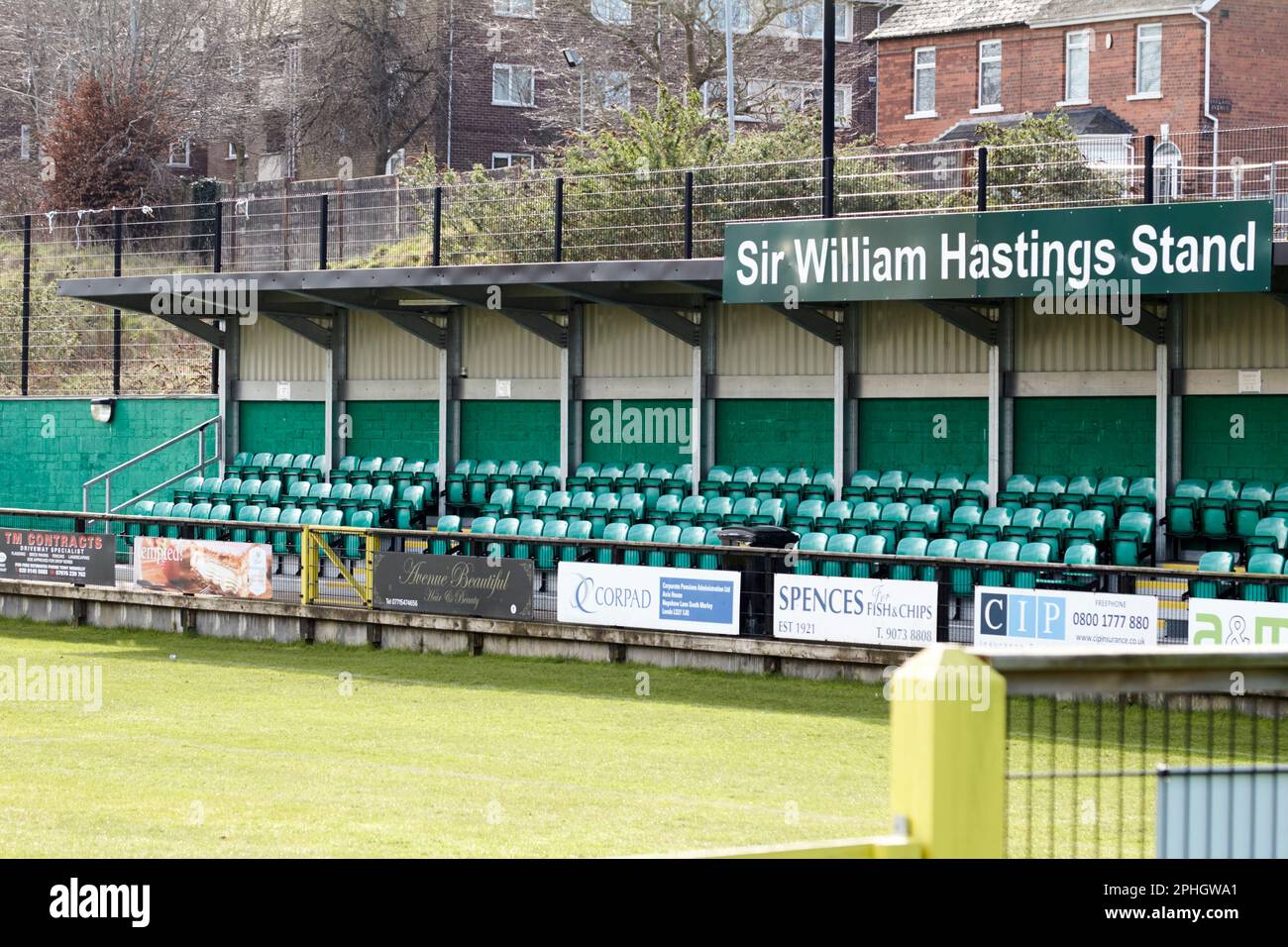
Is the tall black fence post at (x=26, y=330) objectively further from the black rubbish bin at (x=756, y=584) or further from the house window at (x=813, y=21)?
the house window at (x=813, y=21)

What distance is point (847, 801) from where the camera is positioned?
11594 mm

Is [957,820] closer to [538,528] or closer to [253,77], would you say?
[538,528]

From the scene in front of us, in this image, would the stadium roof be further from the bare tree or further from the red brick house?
the bare tree

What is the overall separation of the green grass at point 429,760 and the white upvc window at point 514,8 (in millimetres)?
36608

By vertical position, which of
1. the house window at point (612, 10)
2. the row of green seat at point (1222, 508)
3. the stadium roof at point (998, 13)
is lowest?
the row of green seat at point (1222, 508)

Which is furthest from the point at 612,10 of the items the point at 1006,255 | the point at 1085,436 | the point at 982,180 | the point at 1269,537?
the point at 1269,537

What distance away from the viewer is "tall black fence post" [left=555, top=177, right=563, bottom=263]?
2412 cm

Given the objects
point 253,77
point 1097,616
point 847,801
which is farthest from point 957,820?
point 253,77

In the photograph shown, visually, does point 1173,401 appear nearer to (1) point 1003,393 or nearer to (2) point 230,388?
(1) point 1003,393

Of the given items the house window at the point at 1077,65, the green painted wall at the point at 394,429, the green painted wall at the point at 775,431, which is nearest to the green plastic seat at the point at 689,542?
the green painted wall at the point at 775,431

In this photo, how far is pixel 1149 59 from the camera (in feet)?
146

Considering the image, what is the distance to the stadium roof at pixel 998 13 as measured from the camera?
44.2m

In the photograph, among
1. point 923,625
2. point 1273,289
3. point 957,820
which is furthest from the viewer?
point 1273,289
